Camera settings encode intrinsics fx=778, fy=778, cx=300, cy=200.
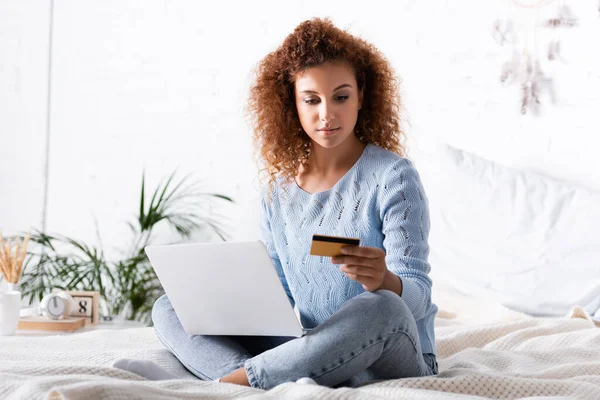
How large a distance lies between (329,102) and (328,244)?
20.1 inches

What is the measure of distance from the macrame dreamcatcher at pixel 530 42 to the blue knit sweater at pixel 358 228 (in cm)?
133

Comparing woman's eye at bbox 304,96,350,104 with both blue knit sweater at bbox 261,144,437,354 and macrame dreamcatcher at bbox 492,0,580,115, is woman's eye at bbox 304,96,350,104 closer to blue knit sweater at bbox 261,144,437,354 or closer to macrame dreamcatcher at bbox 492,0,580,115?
blue knit sweater at bbox 261,144,437,354

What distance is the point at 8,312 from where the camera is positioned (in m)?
2.00

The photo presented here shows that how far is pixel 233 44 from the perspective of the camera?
3328 mm

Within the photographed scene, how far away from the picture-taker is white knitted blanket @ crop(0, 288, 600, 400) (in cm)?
104

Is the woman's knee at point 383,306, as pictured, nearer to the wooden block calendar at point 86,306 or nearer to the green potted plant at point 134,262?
the wooden block calendar at point 86,306

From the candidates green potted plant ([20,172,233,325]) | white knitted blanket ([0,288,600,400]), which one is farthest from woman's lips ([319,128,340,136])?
green potted plant ([20,172,233,325])

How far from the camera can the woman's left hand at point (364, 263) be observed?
121 cm

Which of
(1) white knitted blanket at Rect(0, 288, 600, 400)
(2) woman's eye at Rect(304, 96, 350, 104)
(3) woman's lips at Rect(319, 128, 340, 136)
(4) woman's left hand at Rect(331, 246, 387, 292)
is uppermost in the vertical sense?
(2) woman's eye at Rect(304, 96, 350, 104)

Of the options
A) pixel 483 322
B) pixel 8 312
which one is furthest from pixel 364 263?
pixel 8 312

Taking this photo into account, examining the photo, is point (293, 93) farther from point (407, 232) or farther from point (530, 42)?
point (530, 42)

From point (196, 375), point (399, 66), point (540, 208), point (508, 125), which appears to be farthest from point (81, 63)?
point (196, 375)

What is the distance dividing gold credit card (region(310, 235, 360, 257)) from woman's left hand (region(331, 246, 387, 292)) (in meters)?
0.01

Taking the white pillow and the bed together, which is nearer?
the bed
